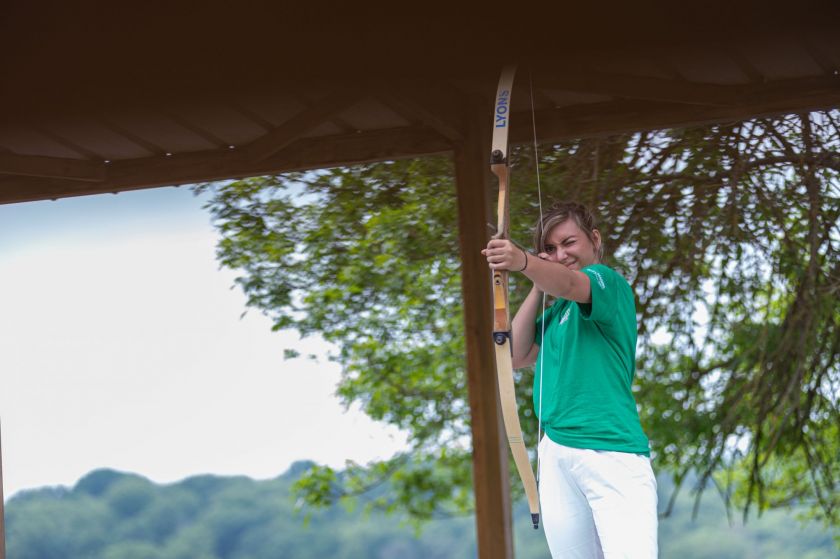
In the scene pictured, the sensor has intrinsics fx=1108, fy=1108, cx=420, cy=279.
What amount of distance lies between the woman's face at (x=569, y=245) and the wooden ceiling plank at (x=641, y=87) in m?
1.22

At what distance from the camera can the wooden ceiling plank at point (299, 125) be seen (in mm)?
3424

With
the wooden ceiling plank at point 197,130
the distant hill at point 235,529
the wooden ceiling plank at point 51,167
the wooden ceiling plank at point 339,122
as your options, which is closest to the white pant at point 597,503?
the wooden ceiling plank at point 339,122

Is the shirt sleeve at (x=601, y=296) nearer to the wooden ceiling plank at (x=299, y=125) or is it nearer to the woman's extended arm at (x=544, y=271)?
the woman's extended arm at (x=544, y=271)

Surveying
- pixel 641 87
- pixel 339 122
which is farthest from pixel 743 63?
pixel 339 122

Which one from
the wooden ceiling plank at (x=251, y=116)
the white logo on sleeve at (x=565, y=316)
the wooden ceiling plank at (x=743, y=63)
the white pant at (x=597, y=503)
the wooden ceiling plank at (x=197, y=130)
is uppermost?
the wooden ceiling plank at (x=743, y=63)

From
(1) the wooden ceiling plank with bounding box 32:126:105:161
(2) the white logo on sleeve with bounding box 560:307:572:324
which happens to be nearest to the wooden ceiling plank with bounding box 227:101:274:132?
(1) the wooden ceiling plank with bounding box 32:126:105:161

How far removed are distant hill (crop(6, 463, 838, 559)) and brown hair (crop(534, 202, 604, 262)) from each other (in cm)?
411

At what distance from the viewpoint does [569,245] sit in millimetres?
2121

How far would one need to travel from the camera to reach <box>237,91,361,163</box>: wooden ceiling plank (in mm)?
3424

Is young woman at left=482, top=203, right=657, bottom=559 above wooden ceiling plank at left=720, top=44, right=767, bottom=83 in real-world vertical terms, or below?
below

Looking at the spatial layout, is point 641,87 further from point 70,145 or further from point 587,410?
point 70,145

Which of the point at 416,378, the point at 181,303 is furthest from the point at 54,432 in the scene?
the point at 416,378

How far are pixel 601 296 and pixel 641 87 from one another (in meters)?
1.49

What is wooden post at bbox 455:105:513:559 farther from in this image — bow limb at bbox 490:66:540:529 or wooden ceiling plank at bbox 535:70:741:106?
bow limb at bbox 490:66:540:529
